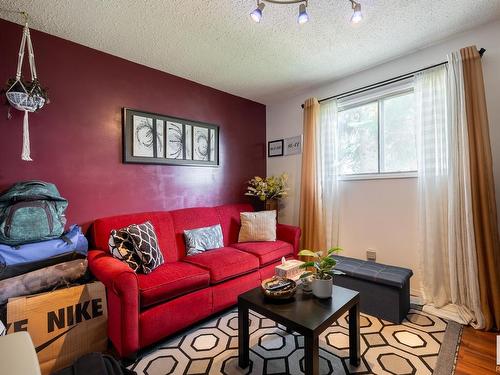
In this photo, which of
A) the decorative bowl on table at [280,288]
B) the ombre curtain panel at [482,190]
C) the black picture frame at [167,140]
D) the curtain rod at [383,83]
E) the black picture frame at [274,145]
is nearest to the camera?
the decorative bowl on table at [280,288]

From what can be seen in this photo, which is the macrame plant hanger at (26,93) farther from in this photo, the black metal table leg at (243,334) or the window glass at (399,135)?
the window glass at (399,135)

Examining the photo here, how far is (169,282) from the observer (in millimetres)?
1804

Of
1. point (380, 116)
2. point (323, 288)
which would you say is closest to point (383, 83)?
point (380, 116)

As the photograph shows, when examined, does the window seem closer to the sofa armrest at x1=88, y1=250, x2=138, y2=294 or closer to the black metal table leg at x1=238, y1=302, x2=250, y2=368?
the black metal table leg at x1=238, y1=302, x2=250, y2=368

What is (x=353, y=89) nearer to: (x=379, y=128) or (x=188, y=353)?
(x=379, y=128)

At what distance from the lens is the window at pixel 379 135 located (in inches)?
100

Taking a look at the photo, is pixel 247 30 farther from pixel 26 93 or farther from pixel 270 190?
pixel 270 190

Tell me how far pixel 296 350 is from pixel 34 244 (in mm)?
1947

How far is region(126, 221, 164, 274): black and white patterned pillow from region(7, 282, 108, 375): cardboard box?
12.6 inches

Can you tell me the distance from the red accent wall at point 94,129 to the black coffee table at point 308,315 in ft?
5.38

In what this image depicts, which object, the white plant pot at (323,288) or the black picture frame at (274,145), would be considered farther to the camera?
the black picture frame at (274,145)

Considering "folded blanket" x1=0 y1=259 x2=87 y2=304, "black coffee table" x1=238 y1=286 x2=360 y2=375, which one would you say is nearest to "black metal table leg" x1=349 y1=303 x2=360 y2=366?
"black coffee table" x1=238 y1=286 x2=360 y2=375

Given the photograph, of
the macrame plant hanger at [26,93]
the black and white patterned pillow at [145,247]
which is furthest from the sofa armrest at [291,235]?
the macrame plant hanger at [26,93]

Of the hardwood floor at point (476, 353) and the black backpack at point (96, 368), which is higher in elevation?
the black backpack at point (96, 368)
